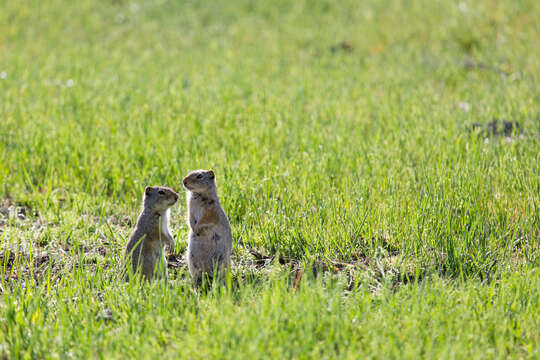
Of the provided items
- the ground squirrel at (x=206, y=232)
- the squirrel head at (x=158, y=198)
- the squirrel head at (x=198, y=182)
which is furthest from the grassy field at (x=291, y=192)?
the squirrel head at (x=198, y=182)

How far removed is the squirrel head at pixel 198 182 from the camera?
4.18m

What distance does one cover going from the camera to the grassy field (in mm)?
3346

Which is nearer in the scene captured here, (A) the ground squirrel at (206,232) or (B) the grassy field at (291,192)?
(B) the grassy field at (291,192)

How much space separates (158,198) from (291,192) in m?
1.49

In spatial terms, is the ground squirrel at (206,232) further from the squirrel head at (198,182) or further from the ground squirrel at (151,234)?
the ground squirrel at (151,234)

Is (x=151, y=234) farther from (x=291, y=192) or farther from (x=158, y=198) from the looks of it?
(x=291, y=192)

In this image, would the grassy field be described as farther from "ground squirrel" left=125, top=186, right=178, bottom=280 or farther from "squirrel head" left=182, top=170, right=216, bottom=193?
"squirrel head" left=182, top=170, right=216, bottom=193

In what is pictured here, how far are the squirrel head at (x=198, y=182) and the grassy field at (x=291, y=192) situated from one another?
64 centimetres

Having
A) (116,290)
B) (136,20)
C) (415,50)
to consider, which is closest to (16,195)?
(116,290)

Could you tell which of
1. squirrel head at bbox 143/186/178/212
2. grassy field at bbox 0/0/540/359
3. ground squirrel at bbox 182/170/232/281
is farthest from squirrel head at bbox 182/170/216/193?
grassy field at bbox 0/0/540/359

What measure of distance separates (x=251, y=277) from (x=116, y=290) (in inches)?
36.8

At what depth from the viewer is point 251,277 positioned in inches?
165

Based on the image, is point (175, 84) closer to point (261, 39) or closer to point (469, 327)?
point (261, 39)

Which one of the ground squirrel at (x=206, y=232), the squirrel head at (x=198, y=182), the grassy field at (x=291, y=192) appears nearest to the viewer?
the grassy field at (x=291, y=192)
